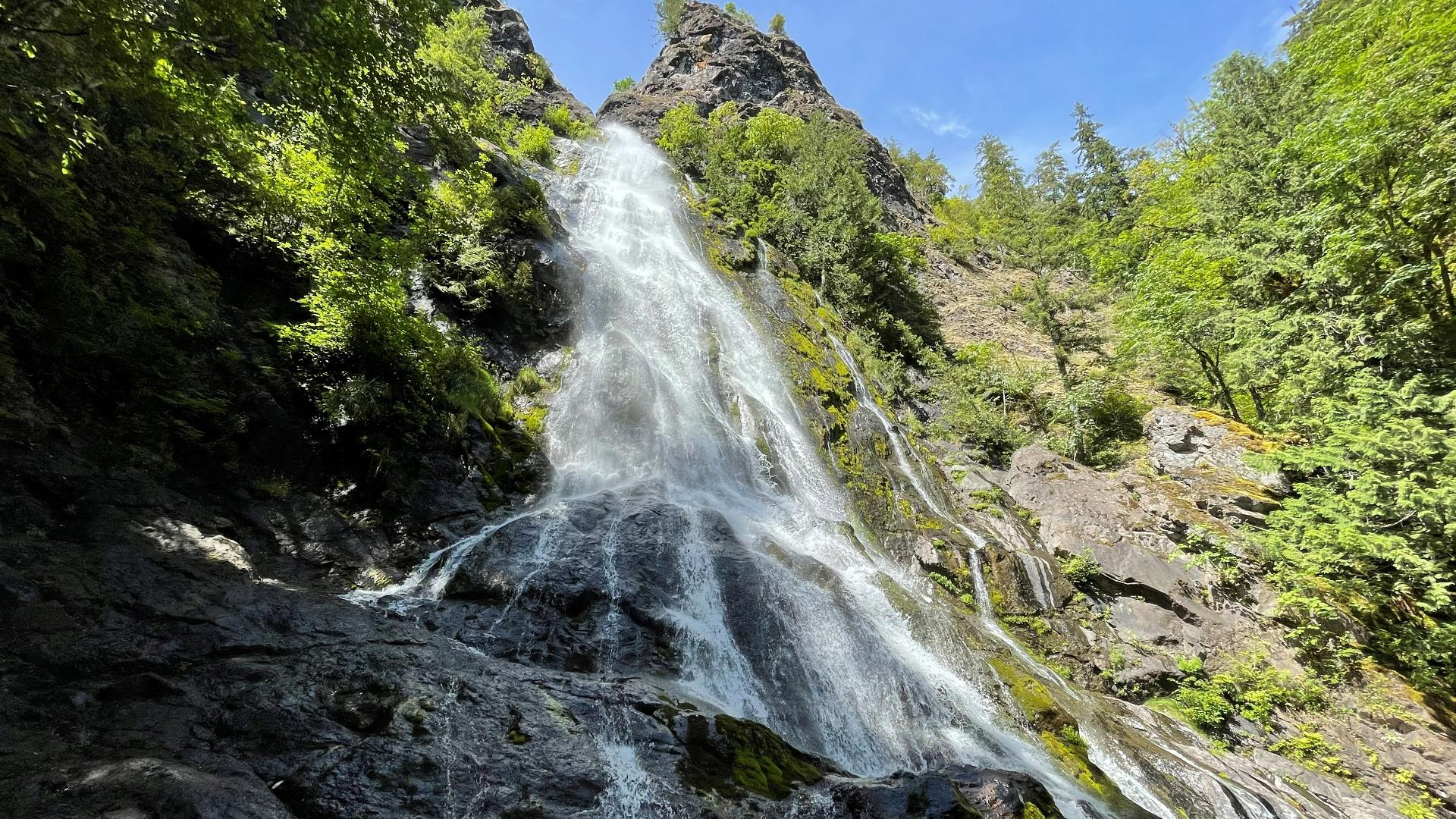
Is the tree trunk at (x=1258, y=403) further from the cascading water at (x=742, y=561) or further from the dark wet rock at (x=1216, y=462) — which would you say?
the cascading water at (x=742, y=561)

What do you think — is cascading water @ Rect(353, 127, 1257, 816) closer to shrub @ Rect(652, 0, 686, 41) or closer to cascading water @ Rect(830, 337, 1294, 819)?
cascading water @ Rect(830, 337, 1294, 819)

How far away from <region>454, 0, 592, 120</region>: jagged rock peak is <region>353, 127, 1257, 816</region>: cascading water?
90.2 feet

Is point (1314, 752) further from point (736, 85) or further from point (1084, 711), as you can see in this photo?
point (736, 85)

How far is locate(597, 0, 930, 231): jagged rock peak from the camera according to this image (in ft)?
130

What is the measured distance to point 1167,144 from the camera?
2430 centimetres

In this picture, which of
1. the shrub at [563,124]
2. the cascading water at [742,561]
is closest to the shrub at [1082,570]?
the cascading water at [742,561]

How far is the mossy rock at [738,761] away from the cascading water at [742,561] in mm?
507

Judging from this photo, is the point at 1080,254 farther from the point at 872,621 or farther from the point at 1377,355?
the point at 872,621

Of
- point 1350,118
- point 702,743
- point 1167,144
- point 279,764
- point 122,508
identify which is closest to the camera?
point 279,764

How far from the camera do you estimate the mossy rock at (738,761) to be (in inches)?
183

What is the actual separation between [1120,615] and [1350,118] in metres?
10.4

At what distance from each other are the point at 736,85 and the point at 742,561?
140 ft

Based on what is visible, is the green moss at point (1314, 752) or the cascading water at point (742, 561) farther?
the green moss at point (1314, 752)

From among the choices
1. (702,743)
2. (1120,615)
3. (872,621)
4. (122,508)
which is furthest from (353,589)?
(1120,615)
